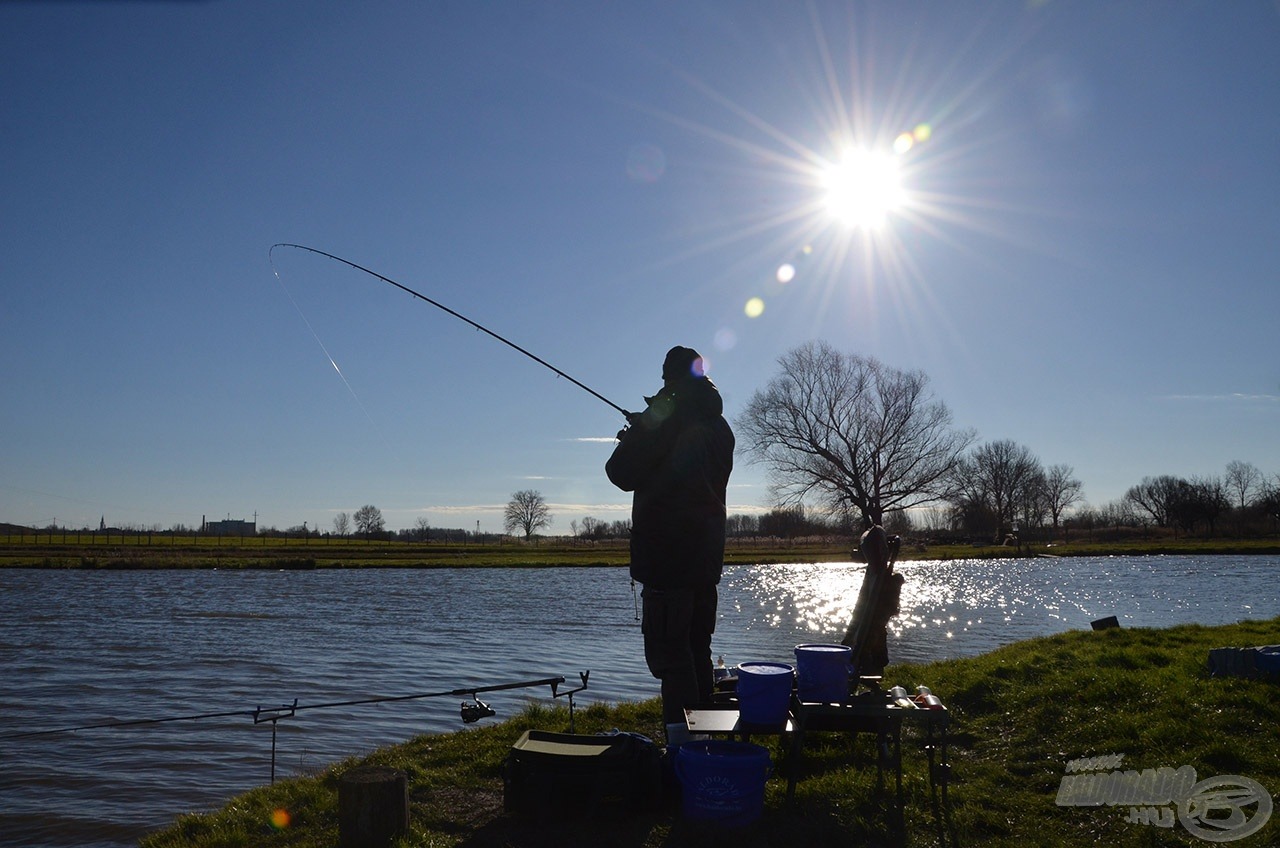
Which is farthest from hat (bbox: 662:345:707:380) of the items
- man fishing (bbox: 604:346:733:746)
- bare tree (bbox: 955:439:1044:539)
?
bare tree (bbox: 955:439:1044:539)

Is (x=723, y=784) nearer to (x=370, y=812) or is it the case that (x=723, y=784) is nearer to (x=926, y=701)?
(x=926, y=701)

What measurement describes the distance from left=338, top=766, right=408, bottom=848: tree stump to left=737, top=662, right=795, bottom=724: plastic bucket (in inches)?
77.7

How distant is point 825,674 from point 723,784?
1.05 meters

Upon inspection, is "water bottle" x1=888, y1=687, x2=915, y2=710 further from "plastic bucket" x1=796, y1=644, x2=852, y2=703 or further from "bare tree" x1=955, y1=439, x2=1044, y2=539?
"bare tree" x1=955, y1=439, x2=1044, y2=539

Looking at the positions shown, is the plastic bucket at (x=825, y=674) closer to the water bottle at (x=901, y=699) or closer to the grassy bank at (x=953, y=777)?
the water bottle at (x=901, y=699)

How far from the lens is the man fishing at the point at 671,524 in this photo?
18.0ft

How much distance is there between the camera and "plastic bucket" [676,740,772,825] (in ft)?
14.2

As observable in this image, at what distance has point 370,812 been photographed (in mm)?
4547

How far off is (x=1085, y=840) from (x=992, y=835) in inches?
17.1

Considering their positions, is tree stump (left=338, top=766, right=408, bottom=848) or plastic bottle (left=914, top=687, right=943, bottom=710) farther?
plastic bottle (left=914, top=687, right=943, bottom=710)

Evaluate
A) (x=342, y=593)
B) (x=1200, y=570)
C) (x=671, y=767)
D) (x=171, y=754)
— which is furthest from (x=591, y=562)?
(x=671, y=767)

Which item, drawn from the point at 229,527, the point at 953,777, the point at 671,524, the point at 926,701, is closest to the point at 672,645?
the point at 671,524

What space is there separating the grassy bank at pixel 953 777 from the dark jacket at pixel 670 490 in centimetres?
140

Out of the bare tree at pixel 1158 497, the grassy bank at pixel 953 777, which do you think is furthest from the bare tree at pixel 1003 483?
the grassy bank at pixel 953 777
